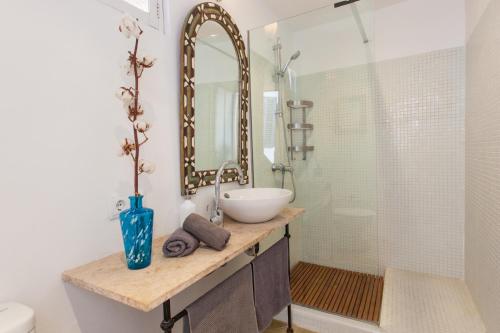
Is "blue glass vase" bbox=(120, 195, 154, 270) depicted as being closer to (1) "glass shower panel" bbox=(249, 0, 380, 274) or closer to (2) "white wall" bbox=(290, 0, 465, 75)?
(1) "glass shower panel" bbox=(249, 0, 380, 274)

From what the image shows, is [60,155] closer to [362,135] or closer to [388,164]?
[362,135]

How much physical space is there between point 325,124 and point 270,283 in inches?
53.3

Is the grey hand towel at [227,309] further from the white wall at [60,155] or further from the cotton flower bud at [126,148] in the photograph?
the cotton flower bud at [126,148]

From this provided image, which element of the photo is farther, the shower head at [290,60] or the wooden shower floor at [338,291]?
the shower head at [290,60]

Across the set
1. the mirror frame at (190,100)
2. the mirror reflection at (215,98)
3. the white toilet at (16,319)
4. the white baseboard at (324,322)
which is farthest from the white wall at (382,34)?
the white toilet at (16,319)

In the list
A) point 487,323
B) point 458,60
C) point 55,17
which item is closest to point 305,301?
point 487,323

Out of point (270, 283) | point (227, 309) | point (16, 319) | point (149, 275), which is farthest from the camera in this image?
point (270, 283)

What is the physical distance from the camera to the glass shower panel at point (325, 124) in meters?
2.09

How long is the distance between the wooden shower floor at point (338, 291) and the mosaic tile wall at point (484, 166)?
618mm

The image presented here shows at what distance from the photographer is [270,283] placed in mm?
1515

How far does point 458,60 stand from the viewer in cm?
214

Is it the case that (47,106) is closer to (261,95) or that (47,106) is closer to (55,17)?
(55,17)

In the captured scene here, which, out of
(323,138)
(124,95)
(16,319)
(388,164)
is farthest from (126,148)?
(388,164)

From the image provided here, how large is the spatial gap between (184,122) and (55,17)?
64 centimetres
